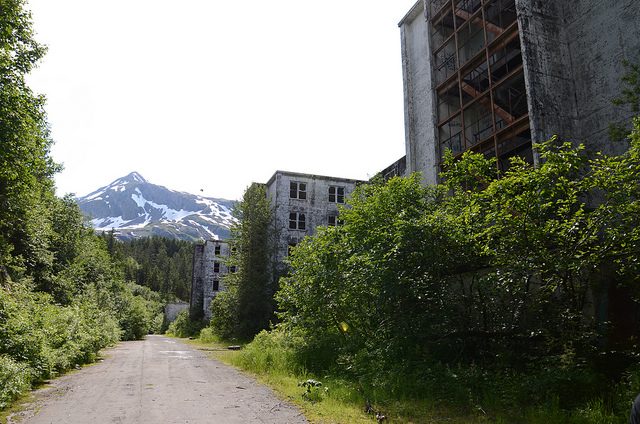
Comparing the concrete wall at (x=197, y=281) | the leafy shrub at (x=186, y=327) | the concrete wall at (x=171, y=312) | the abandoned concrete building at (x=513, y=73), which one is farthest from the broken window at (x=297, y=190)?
the concrete wall at (x=171, y=312)

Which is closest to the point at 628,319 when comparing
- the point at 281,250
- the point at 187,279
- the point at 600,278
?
the point at 600,278

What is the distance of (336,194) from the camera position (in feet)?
145

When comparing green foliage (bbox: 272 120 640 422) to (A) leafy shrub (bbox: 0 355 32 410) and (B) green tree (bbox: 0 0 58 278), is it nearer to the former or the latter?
(A) leafy shrub (bbox: 0 355 32 410)

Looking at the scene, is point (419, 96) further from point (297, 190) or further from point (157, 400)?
point (157, 400)

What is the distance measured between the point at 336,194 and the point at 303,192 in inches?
133

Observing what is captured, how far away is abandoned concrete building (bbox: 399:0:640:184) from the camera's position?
18.7 meters

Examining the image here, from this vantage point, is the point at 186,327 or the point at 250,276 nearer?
the point at 250,276

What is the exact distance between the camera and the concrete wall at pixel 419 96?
26.0 metres

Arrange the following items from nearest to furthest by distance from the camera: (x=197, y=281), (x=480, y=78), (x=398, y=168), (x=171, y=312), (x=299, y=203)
Result: (x=480, y=78)
(x=398, y=168)
(x=299, y=203)
(x=197, y=281)
(x=171, y=312)

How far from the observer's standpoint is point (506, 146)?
22.7 metres

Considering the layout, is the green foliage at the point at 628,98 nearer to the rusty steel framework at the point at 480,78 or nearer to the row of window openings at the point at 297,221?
the rusty steel framework at the point at 480,78

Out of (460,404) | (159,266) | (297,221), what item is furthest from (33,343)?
(159,266)

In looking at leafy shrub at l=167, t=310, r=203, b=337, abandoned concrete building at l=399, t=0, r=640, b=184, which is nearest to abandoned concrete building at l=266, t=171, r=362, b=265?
abandoned concrete building at l=399, t=0, r=640, b=184

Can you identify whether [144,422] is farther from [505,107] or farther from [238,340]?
[238,340]
